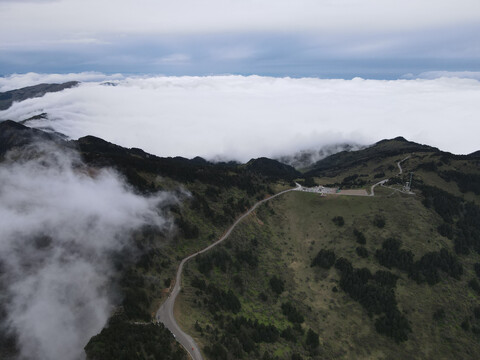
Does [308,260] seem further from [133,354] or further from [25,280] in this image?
[25,280]

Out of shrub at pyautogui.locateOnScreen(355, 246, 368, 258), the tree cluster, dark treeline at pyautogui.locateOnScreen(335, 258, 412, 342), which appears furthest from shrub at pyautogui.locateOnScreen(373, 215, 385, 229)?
dark treeline at pyautogui.locateOnScreen(335, 258, 412, 342)

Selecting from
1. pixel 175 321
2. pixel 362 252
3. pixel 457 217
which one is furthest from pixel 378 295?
pixel 175 321

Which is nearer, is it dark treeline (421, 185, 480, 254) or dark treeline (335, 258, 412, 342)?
dark treeline (335, 258, 412, 342)

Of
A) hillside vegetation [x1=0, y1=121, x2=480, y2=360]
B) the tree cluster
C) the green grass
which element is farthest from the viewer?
the tree cluster

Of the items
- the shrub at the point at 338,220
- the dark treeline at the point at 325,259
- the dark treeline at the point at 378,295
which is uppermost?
the shrub at the point at 338,220

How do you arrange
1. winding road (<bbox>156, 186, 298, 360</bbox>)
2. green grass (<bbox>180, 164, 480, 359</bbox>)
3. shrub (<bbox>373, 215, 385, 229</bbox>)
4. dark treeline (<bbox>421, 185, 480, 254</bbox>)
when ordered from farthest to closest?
shrub (<bbox>373, 215, 385, 229</bbox>)
dark treeline (<bbox>421, 185, 480, 254</bbox>)
green grass (<bbox>180, 164, 480, 359</bbox>)
winding road (<bbox>156, 186, 298, 360</bbox>)

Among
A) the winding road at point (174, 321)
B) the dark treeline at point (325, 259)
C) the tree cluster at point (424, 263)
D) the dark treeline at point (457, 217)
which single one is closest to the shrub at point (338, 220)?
the dark treeline at point (325, 259)

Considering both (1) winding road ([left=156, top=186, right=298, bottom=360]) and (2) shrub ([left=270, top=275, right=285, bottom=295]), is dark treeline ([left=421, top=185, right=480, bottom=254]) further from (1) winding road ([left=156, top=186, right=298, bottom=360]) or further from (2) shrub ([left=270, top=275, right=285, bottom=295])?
(1) winding road ([left=156, top=186, right=298, bottom=360])

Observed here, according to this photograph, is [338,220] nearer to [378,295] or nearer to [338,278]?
[338,278]

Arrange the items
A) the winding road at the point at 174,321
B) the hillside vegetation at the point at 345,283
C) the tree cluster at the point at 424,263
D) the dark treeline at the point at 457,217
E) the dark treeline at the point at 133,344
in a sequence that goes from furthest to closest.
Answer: the dark treeline at the point at 457,217, the tree cluster at the point at 424,263, the hillside vegetation at the point at 345,283, the winding road at the point at 174,321, the dark treeline at the point at 133,344

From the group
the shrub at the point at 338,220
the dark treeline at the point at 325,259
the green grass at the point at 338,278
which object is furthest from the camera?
the shrub at the point at 338,220

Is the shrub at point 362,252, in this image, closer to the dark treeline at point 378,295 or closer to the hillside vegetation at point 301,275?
the hillside vegetation at point 301,275

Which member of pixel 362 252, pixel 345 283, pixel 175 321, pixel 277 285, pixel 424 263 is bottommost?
pixel 345 283

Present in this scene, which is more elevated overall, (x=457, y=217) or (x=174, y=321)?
(x=174, y=321)
